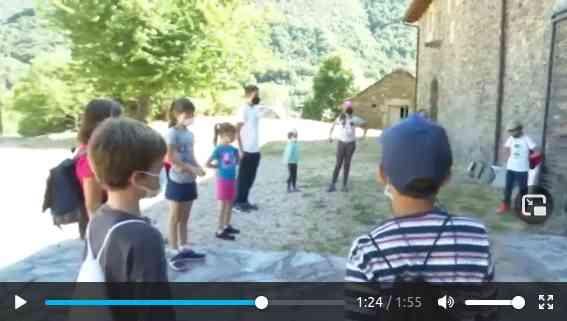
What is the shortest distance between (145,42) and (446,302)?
13.8 metres

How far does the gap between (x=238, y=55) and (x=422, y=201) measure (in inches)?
637

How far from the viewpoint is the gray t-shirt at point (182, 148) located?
11.7 ft

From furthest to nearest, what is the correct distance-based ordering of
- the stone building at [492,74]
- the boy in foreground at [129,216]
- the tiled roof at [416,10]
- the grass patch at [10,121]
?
the grass patch at [10,121] < the tiled roof at [416,10] < the stone building at [492,74] < the boy in foreground at [129,216]

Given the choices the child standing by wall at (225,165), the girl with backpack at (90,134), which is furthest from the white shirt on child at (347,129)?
the girl with backpack at (90,134)

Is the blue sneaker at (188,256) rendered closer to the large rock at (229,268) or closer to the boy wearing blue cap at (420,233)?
the large rock at (229,268)

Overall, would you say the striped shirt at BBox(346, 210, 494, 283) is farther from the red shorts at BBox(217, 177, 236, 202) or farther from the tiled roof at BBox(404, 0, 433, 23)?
the tiled roof at BBox(404, 0, 433, 23)

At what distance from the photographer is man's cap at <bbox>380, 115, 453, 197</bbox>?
1113mm

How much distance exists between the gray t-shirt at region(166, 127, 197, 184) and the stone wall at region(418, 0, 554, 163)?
Answer: 17.8 feet

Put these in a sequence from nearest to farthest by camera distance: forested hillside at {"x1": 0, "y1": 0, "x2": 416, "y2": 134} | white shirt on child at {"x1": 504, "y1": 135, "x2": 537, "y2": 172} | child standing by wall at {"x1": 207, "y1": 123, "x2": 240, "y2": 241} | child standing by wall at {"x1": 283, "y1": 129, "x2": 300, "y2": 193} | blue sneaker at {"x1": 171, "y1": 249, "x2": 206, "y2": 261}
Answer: blue sneaker at {"x1": 171, "y1": 249, "x2": 206, "y2": 261}
child standing by wall at {"x1": 207, "y1": 123, "x2": 240, "y2": 241}
white shirt on child at {"x1": 504, "y1": 135, "x2": 537, "y2": 172}
child standing by wall at {"x1": 283, "y1": 129, "x2": 300, "y2": 193}
forested hillside at {"x1": 0, "y1": 0, "x2": 416, "y2": 134}

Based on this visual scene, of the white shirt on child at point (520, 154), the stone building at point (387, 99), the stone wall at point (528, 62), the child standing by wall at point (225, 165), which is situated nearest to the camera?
the child standing by wall at point (225, 165)

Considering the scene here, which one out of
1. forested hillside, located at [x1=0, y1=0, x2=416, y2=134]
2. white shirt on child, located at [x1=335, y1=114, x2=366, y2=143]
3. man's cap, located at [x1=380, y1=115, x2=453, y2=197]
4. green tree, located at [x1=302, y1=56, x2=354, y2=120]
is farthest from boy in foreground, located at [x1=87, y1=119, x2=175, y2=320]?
forested hillside, located at [x1=0, y1=0, x2=416, y2=134]

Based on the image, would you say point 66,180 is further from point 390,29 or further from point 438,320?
point 390,29

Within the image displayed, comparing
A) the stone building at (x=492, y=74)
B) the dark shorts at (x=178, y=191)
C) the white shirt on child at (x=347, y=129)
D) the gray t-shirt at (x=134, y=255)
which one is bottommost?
the dark shorts at (x=178, y=191)

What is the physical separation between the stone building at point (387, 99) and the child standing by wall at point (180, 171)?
85.3 feet
